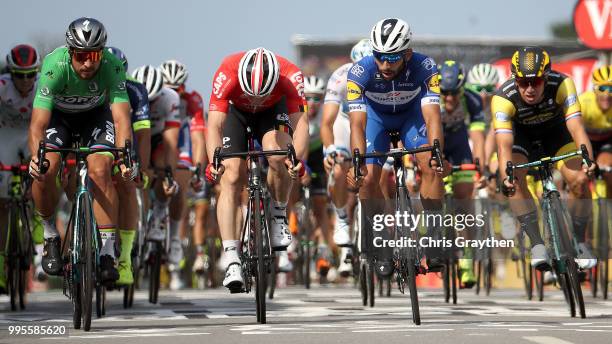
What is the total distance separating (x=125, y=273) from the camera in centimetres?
1312

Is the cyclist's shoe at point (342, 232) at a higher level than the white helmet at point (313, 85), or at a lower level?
lower

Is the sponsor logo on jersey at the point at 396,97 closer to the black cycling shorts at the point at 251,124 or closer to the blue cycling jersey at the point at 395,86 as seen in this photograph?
the blue cycling jersey at the point at 395,86

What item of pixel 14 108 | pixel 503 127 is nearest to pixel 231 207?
pixel 503 127

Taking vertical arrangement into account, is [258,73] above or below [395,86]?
below

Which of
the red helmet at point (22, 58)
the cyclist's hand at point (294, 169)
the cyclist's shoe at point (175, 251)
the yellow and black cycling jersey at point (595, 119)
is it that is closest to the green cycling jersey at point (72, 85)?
the cyclist's hand at point (294, 169)

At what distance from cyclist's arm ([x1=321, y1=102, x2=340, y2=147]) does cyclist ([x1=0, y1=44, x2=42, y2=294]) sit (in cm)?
324

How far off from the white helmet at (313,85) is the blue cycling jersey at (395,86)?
6697mm

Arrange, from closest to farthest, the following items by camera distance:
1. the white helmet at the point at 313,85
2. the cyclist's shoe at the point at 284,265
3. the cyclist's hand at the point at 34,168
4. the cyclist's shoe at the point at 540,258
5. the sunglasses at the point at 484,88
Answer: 1. the cyclist's hand at the point at 34,168
2. the cyclist's shoe at the point at 540,258
3. the cyclist's shoe at the point at 284,265
4. the sunglasses at the point at 484,88
5. the white helmet at the point at 313,85

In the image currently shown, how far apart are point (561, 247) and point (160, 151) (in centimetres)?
602

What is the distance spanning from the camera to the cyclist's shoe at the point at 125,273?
13.0m

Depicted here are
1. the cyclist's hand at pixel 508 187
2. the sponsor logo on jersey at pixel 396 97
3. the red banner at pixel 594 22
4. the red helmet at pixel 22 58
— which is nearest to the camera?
the cyclist's hand at pixel 508 187

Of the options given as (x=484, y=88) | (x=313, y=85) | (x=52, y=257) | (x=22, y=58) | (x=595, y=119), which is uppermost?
(x=313, y=85)

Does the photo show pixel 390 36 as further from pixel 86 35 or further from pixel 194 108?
pixel 194 108

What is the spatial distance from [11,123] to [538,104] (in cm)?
545
